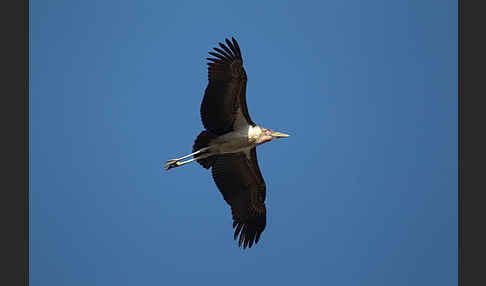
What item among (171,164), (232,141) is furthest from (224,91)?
(171,164)

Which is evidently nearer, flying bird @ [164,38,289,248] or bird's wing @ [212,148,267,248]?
flying bird @ [164,38,289,248]

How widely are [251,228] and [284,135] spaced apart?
2.38 meters

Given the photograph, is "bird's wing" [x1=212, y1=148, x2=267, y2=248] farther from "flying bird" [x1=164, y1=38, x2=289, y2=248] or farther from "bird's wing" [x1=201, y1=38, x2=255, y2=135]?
"bird's wing" [x1=201, y1=38, x2=255, y2=135]

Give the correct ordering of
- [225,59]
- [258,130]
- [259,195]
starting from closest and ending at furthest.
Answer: [225,59] < [258,130] < [259,195]

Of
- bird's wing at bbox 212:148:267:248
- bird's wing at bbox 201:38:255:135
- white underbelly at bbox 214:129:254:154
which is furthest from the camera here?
bird's wing at bbox 212:148:267:248

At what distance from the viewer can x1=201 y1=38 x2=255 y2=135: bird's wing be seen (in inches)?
452

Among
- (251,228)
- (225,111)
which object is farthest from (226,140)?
(251,228)

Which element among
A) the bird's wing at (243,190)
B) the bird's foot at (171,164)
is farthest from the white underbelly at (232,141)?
the bird's foot at (171,164)

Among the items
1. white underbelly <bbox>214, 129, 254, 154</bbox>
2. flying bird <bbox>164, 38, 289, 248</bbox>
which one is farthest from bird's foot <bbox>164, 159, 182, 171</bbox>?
white underbelly <bbox>214, 129, 254, 154</bbox>

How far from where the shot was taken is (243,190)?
13.1m

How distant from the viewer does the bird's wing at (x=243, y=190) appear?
12.8m

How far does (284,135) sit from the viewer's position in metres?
12.6

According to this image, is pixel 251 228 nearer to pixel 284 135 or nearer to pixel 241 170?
pixel 241 170

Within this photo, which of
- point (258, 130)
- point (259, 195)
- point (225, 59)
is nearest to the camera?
point (225, 59)
